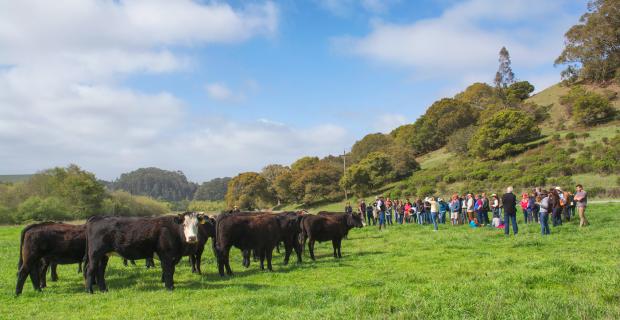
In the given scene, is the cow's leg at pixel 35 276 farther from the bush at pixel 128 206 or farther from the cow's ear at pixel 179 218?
the bush at pixel 128 206

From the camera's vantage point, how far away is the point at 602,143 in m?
54.0

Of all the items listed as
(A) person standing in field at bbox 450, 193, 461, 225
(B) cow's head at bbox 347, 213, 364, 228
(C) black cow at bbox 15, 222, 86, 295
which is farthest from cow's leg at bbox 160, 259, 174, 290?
(A) person standing in field at bbox 450, 193, 461, 225

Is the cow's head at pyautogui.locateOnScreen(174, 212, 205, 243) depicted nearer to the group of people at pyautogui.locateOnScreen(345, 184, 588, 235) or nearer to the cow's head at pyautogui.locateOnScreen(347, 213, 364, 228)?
the cow's head at pyautogui.locateOnScreen(347, 213, 364, 228)

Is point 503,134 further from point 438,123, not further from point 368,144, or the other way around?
point 368,144

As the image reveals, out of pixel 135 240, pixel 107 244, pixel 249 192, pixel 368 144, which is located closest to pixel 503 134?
pixel 368 144

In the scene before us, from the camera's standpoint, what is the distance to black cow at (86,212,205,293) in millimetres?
11203

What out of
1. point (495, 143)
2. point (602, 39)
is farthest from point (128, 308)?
point (602, 39)

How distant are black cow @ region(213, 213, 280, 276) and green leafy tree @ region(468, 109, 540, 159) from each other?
56.5 m

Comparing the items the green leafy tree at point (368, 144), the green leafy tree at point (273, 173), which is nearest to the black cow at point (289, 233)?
the green leafy tree at point (273, 173)

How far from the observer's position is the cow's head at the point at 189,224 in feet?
37.2

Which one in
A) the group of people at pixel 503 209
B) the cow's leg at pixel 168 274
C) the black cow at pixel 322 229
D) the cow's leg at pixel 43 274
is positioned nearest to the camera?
the cow's leg at pixel 168 274

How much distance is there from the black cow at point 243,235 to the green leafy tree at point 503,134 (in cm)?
5654

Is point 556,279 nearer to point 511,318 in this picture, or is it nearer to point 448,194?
point 511,318

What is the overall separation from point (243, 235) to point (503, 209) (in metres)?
14.1
